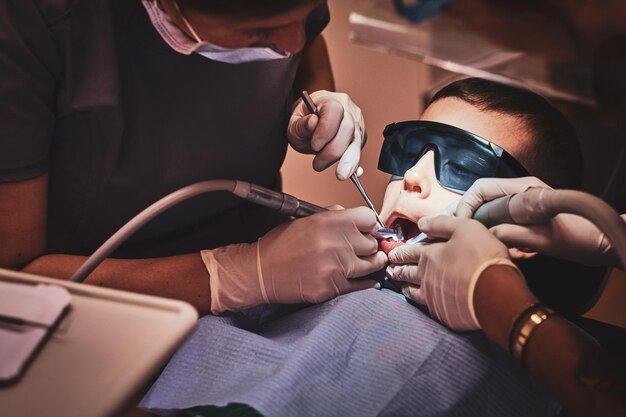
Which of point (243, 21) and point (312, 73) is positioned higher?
point (243, 21)

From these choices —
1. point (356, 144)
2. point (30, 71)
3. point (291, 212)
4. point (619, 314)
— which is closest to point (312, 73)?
point (356, 144)

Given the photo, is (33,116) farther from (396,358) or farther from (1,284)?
(396,358)

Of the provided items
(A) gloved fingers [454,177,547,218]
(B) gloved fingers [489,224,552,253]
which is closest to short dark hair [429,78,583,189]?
(A) gloved fingers [454,177,547,218]

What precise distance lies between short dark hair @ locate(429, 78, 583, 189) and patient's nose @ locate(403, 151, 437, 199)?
0.17 meters

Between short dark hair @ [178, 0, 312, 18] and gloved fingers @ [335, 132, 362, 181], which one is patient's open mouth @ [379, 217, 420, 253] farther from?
short dark hair @ [178, 0, 312, 18]

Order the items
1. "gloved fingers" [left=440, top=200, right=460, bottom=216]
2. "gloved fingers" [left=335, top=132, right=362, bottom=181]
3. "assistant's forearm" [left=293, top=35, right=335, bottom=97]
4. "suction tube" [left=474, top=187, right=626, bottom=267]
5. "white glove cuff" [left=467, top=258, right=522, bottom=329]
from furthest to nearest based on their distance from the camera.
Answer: "assistant's forearm" [left=293, top=35, right=335, bottom=97], "gloved fingers" [left=335, top=132, right=362, bottom=181], "gloved fingers" [left=440, top=200, right=460, bottom=216], "white glove cuff" [left=467, top=258, right=522, bottom=329], "suction tube" [left=474, top=187, right=626, bottom=267]

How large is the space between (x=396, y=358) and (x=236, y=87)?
2.16 feet

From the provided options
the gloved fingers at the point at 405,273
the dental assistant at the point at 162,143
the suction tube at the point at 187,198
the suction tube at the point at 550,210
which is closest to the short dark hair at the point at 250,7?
the dental assistant at the point at 162,143

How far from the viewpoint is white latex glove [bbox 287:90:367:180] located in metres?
1.21

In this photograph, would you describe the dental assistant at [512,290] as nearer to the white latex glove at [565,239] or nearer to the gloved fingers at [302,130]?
the white latex glove at [565,239]

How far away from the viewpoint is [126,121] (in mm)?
1105

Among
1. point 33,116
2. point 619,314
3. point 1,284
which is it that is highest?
point 33,116

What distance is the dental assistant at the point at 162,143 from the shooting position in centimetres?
94

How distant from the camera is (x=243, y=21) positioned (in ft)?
2.51
